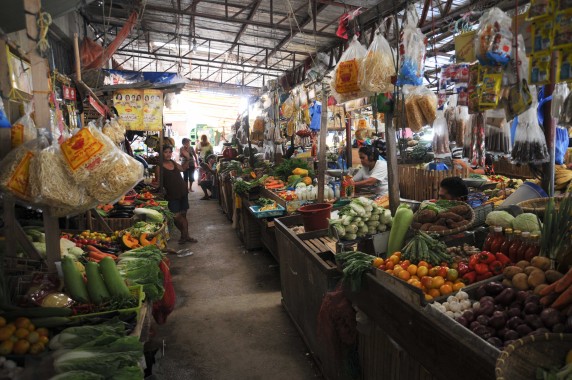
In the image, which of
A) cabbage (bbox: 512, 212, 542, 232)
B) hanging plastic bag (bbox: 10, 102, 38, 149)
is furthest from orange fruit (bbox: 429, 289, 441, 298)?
hanging plastic bag (bbox: 10, 102, 38, 149)

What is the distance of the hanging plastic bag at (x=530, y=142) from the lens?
12.2 ft

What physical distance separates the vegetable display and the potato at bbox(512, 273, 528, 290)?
1.74m

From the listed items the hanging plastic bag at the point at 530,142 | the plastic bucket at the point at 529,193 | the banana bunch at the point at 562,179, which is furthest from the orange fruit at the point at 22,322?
the banana bunch at the point at 562,179

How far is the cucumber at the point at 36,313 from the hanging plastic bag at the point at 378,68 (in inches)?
116

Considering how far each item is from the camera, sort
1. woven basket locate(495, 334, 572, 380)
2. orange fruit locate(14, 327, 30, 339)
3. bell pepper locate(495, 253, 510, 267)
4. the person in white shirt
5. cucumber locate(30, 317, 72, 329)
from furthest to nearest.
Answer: the person in white shirt → bell pepper locate(495, 253, 510, 267) → cucumber locate(30, 317, 72, 329) → orange fruit locate(14, 327, 30, 339) → woven basket locate(495, 334, 572, 380)

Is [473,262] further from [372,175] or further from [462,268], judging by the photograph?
[372,175]

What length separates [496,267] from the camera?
2.43 m

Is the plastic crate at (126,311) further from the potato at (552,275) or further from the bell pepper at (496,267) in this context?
the potato at (552,275)

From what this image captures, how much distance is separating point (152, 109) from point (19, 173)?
5.08 m

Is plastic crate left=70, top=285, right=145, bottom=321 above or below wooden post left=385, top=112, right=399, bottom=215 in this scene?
below

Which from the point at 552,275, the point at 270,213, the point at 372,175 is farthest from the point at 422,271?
the point at 372,175

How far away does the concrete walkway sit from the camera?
3740 mm

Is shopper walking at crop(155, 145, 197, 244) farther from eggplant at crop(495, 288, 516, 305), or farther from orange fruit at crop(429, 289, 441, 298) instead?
eggplant at crop(495, 288, 516, 305)

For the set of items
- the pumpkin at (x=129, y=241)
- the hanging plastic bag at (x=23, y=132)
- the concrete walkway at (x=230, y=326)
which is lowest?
the concrete walkway at (x=230, y=326)
